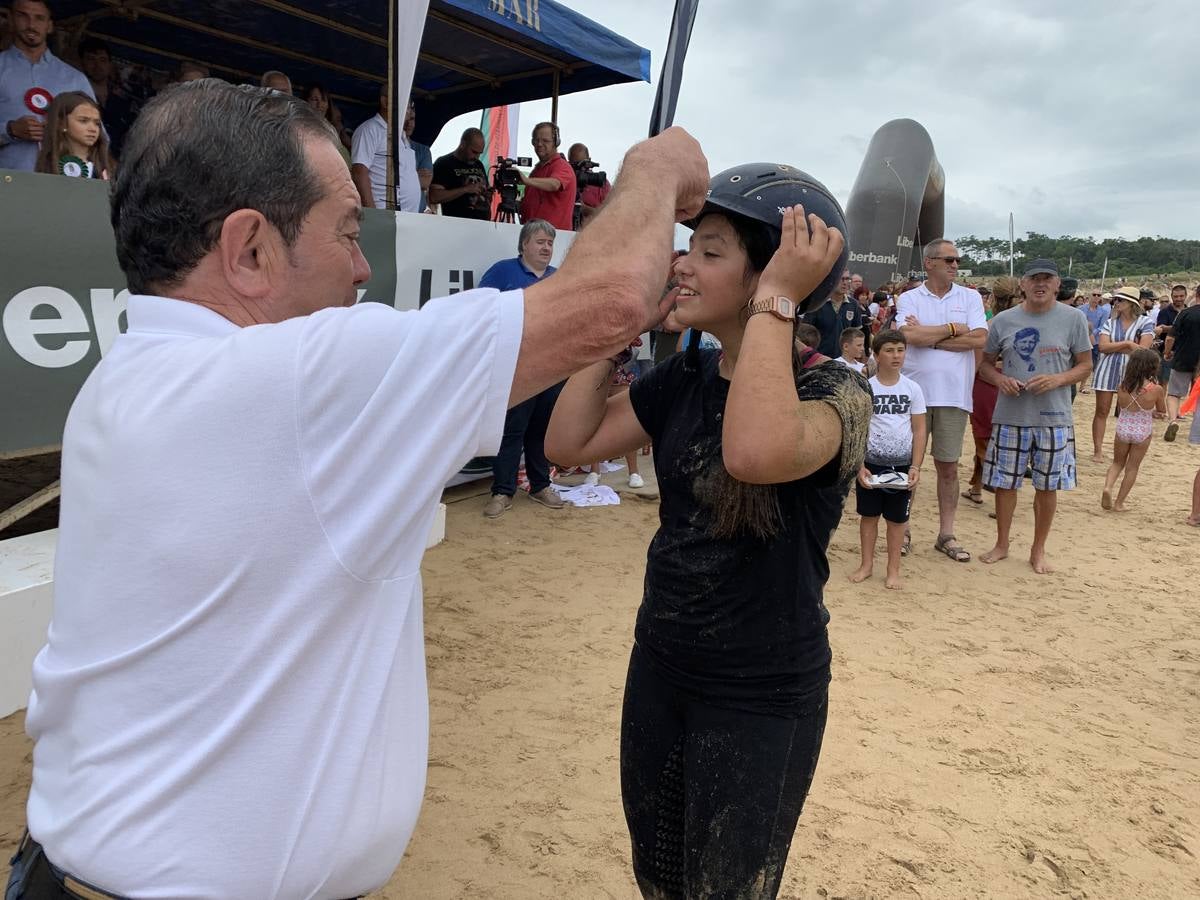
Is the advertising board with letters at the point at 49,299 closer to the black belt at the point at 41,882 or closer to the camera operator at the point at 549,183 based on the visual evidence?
the black belt at the point at 41,882

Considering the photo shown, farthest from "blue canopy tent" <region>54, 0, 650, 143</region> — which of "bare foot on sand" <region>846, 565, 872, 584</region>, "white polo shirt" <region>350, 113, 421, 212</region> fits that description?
"bare foot on sand" <region>846, 565, 872, 584</region>

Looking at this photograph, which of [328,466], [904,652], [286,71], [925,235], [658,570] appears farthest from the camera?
[925,235]

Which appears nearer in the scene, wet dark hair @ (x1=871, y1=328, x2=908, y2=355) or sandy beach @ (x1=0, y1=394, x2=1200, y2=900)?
sandy beach @ (x1=0, y1=394, x2=1200, y2=900)

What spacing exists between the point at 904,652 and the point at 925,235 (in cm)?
1932

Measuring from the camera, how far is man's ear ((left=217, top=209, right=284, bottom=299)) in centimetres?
106

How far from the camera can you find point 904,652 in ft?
15.6

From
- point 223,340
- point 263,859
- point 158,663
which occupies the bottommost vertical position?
point 263,859

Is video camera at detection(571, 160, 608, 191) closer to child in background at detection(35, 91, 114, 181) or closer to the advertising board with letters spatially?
child in background at detection(35, 91, 114, 181)

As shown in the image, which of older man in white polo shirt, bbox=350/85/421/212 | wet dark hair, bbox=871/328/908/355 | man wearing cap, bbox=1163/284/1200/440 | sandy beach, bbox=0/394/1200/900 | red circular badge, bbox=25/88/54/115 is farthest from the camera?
man wearing cap, bbox=1163/284/1200/440

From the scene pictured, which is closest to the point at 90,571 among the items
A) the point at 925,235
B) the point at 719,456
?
the point at 719,456

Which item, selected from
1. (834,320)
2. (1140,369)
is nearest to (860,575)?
(834,320)

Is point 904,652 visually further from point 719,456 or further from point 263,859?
point 263,859

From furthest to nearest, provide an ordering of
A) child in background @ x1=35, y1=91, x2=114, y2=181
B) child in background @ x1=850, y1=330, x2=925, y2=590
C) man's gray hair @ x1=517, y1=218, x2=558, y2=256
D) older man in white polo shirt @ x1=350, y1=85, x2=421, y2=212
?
1. older man in white polo shirt @ x1=350, y1=85, x2=421, y2=212
2. man's gray hair @ x1=517, y1=218, x2=558, y2=256
3. child in background @ x1=850, y1=330, x2=925, y2=590
4. child in background @ x1=35, y1=91, x2=114, y2=181

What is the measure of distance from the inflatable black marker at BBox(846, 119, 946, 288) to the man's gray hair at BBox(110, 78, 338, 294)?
66.1ft
